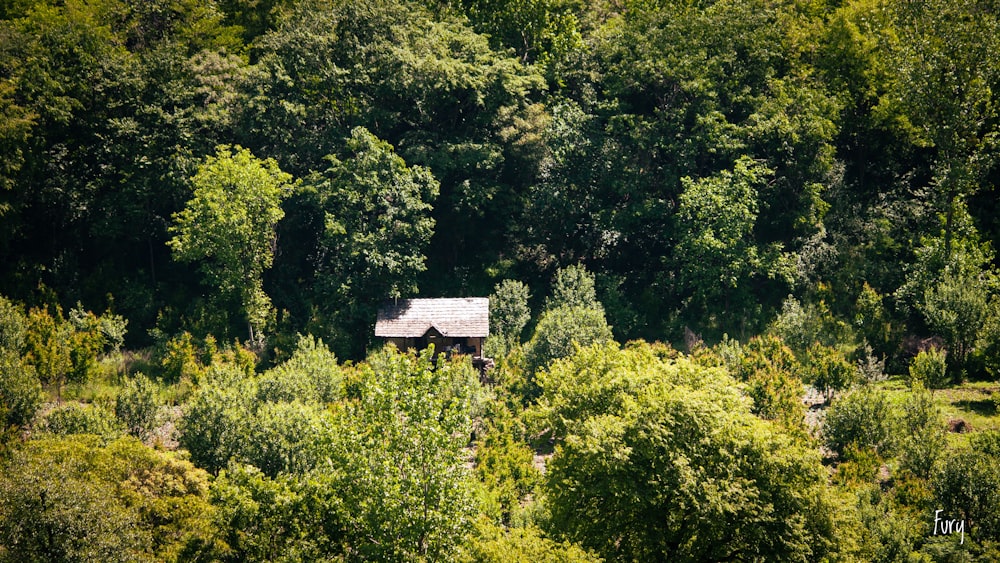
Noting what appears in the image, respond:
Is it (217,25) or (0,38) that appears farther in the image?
(217,25)

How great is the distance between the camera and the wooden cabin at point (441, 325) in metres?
47.0

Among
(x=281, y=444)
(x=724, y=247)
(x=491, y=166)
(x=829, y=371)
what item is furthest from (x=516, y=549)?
(x=491, y=166)

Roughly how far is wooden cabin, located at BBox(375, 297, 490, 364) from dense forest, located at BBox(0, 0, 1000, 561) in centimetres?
110

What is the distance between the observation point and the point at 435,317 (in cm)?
4769

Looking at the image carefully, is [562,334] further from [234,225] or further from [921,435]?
[234,225]

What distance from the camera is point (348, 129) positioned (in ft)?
171

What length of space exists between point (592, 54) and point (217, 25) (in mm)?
22226

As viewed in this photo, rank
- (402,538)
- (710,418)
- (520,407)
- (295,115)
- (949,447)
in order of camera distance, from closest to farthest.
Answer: (402,538) < (710,418) < (949,447) < (520,407) < (295,115)

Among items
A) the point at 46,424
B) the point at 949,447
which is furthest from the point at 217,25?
the point at 949,447

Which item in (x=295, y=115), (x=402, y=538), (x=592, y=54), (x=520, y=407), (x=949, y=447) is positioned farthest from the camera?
(x=592, y=54)

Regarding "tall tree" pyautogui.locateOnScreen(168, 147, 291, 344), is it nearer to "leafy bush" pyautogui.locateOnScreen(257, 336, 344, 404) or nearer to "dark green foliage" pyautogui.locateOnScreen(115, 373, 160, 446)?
"leafy bush" pyautogui.locateOnScreen(257, 336, 344, 404)

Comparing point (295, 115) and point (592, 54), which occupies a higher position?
point (592, 54)

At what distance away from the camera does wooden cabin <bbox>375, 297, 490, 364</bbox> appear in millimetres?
47031

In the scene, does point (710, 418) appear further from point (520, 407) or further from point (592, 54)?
point (592, 54)
